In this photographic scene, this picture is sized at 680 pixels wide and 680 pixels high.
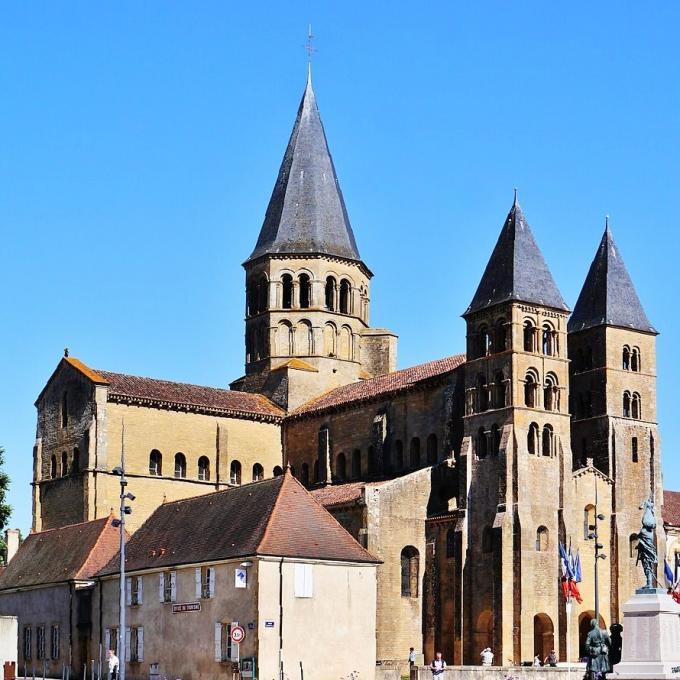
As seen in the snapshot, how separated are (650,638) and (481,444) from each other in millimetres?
34207

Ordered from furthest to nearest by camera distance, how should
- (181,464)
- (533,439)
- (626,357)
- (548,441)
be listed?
1. (181,464)
2. (626,357)
3. (548,441)
4. (533,439)

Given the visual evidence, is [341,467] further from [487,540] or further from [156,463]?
[487,540]

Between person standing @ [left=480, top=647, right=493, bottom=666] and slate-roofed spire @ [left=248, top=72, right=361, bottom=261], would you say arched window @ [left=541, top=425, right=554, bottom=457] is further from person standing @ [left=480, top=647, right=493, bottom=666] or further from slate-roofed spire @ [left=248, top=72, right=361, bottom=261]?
slate-roofed spire @ [left=248, top=72, right=361, bottom=261]

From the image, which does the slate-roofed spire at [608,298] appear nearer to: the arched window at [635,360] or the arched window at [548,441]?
the arched window at [635,360]

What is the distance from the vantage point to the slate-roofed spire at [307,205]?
89.6 m

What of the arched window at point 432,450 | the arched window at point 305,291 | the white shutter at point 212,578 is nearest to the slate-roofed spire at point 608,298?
the arched window at point 432,450

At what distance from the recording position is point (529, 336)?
73062 mm

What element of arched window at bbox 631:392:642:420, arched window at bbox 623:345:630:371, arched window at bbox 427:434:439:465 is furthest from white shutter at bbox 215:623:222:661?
arched window at bbox 623:345:630:371

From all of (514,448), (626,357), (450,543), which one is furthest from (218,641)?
(626,357)

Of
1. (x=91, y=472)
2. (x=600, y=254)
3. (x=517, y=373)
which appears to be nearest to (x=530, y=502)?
(x=517, y=373)

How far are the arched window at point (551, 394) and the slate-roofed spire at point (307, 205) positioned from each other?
66.6 feet

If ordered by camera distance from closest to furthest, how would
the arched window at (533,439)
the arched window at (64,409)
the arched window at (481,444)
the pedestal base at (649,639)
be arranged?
the pedestal base at (649,639) < the arched window at (533,439) < the arched window at (481,444) < the arched window at (64,409)

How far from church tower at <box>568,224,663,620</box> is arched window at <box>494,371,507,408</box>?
8.10 meters

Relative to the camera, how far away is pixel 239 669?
52406mm
